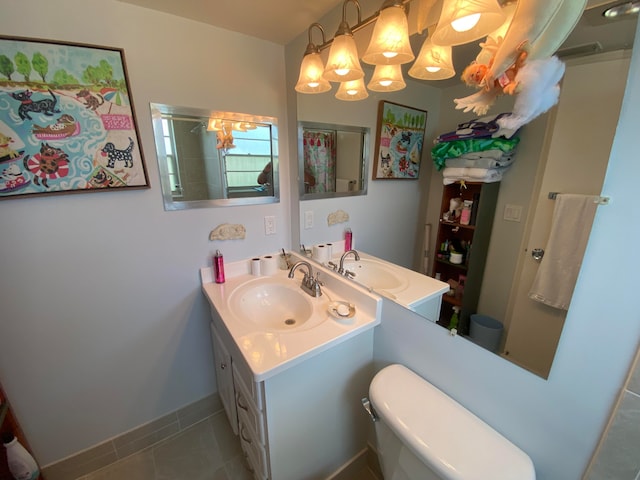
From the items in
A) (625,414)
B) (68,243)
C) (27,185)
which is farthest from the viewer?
(68,243)

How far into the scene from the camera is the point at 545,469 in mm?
713

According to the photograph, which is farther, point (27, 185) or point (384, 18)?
point (27, 185)

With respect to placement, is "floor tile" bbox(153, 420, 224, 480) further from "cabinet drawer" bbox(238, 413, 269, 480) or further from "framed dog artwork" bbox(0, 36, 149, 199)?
"framed dog artwork" bbox(0, 36, 149, 199)

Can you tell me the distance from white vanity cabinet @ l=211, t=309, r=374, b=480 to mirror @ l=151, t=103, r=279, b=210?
2.27 ft

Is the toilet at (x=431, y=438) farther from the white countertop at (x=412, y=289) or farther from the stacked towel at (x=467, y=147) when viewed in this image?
the stacked towel at (x=467, y=147)

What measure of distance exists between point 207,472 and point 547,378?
1607 mm

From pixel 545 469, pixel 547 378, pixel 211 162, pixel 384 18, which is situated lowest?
pixel 545 469

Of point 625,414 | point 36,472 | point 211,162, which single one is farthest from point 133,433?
point 625,414

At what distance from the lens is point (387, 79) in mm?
963

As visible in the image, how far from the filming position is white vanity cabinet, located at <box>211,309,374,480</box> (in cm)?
93

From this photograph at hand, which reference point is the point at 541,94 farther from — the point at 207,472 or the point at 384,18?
the point at 207,472

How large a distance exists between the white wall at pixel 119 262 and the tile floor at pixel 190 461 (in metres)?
0.19

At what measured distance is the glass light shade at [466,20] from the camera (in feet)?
1.85

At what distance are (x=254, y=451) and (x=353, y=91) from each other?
5.34 ft
